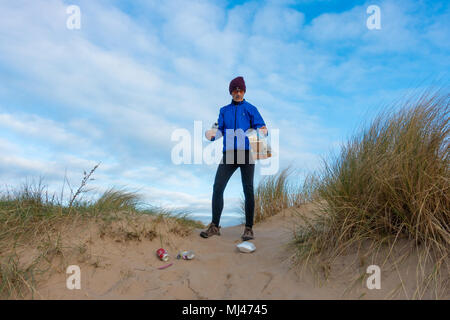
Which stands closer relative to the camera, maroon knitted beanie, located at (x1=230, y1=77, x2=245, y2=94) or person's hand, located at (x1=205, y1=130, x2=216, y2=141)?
person's hand, located at (x1=205, y1=130, x2=216, y2=141)

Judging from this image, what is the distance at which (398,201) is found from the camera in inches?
117

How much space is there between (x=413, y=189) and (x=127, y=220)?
342cm

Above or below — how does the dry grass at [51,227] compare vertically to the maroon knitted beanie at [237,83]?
below

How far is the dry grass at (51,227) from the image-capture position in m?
3.17

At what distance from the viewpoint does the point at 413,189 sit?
2.94 meters

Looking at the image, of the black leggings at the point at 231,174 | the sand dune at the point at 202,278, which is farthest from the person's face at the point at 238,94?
the sand dune at the point at 202,278

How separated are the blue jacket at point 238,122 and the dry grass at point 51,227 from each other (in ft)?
4.87

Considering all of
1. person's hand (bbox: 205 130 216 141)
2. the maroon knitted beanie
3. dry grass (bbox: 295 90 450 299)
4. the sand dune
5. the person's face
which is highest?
the maroon knitted beanie

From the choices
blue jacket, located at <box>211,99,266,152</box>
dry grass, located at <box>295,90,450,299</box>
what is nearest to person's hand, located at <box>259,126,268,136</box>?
blue jacket, located at <box>211,99,266,152</box>

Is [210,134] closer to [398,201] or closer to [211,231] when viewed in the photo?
[211,231]

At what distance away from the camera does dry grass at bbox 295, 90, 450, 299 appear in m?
2.82

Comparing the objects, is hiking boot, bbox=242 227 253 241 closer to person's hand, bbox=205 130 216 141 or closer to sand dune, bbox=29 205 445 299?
sand dune, bbox=29 205 445 299

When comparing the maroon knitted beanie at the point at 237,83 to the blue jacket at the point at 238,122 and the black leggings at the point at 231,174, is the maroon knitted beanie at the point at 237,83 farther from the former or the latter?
the black leggings at the point at 231,174
